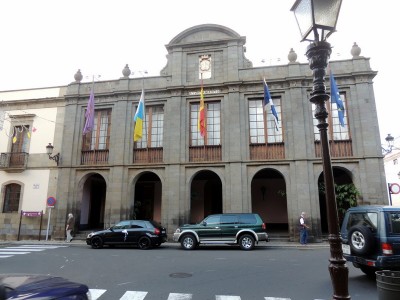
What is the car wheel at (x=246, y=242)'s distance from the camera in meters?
14.2

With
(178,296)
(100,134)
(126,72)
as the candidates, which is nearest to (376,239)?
(178,296)

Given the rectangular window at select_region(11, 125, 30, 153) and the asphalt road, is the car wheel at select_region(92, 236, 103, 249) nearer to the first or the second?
the asphalt road

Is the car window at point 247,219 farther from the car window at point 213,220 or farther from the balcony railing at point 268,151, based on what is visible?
the balcony railing at point 268,151

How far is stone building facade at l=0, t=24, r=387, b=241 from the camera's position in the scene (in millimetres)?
18266

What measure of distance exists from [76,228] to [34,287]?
18273mm

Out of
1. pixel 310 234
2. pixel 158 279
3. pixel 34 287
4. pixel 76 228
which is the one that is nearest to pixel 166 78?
pixel 76 228

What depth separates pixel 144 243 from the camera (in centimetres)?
1508

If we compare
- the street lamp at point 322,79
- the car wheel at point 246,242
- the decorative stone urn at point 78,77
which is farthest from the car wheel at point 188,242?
the decorative stone urn at point 78,77

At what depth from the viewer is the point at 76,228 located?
66.6ft

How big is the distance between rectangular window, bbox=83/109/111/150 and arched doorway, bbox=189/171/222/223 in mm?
7404

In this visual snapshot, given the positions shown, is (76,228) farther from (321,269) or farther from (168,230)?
(321,269)

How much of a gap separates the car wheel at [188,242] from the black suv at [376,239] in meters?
8.15

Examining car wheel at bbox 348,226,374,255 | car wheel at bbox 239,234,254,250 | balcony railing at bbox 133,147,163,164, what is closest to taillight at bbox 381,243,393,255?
car wheel at bbox 348,226,374,255

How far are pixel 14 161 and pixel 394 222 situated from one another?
2387 cm
